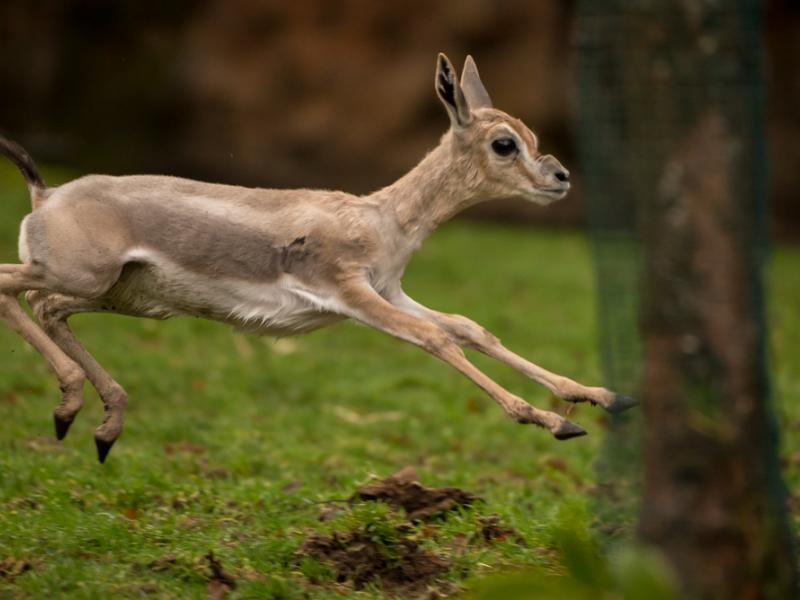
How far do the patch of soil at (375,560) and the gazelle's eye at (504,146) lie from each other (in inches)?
85.9

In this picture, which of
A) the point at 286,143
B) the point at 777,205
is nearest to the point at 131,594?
the point at 286,143

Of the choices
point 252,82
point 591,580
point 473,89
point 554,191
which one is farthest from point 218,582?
point 252,82

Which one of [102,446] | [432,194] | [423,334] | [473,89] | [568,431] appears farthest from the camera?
[473,89]

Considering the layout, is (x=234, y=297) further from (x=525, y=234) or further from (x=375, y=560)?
(x=525, y=234)

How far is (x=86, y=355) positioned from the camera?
22.3 feet

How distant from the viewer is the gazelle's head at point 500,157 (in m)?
6.62

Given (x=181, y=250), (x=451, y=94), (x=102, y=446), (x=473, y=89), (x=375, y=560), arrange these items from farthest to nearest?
1. (x=473, y=89)
2. (x=451, y=94)
3. (x=102, y=446)
4. (x=181, y=250)
5. (x=375, y=560)

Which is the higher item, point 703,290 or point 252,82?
point 252,82

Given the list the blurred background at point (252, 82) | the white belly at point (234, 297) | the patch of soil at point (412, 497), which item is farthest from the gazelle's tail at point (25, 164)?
the blurred background at point (252, 82)

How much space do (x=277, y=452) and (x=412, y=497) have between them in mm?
1903

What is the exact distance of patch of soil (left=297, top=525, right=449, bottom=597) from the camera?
212 inches

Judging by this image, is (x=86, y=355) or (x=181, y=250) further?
(x=86, y=355)

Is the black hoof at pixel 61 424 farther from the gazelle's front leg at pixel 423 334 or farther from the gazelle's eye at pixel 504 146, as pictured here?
the gazelle's eye at pixel 504 146

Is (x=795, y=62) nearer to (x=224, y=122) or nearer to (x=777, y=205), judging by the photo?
(x=777, y=205)
